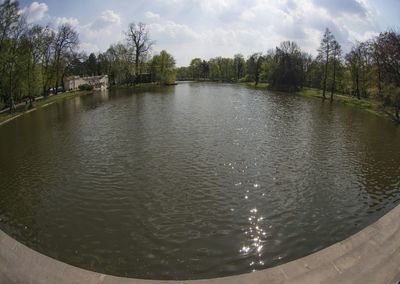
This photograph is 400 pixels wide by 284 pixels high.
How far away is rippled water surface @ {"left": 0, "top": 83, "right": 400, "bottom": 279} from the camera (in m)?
12.1

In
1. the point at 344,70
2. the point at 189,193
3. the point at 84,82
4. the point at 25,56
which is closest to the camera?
the point at 189,193

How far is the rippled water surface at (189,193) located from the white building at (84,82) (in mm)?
51171

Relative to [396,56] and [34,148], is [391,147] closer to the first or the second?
[396,56]

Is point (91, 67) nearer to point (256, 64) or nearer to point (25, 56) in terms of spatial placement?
point (256, 64)

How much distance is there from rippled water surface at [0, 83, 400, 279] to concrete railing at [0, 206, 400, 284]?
959 millimetres

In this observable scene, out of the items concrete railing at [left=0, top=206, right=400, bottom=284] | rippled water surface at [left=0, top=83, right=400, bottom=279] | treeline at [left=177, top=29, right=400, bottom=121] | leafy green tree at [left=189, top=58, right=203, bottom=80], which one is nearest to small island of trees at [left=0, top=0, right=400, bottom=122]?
treeline at [left=177, top=29, right=400, bottom=121]

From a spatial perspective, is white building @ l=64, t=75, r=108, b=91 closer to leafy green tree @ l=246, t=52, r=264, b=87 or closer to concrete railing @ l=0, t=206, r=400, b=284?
leafy green tree @ l=246, t=52, r=264, b=87

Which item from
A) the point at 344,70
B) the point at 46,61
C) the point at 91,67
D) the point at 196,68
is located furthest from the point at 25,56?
the point at 196,68

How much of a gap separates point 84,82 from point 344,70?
2472 inches

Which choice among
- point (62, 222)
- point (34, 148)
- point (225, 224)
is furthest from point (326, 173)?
point (34, 148)

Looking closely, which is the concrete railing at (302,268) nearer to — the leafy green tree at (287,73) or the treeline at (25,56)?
the treeline at (25,56)

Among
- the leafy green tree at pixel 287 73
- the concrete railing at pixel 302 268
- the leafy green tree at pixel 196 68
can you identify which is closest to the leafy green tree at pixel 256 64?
the leafy green tree at pixel 287 73

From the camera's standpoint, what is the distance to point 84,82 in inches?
3413

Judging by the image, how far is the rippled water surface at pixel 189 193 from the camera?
12.1 meters
